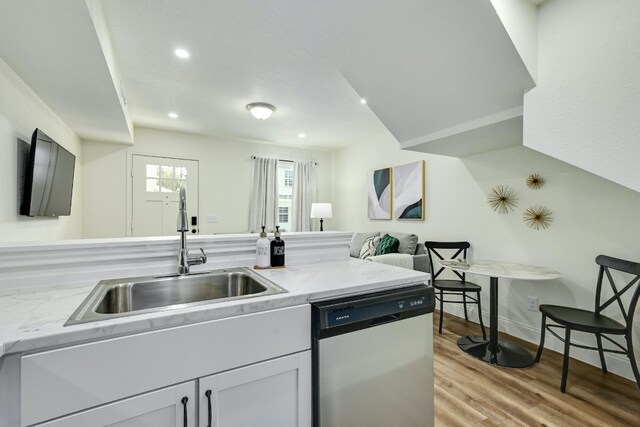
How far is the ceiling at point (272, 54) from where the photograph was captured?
1679 millimetres

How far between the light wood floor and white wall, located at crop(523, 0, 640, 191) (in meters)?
1.40

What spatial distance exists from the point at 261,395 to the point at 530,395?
6.28 ft

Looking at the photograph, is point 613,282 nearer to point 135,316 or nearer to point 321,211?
point 135,316

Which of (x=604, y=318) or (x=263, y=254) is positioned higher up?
(x=263, y=254)

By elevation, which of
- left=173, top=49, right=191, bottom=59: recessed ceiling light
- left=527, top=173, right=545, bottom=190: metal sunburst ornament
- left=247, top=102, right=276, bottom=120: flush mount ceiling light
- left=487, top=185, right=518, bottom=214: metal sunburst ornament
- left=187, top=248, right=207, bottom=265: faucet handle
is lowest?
left=187, top=248, right=207, bottom=265: faucet handle

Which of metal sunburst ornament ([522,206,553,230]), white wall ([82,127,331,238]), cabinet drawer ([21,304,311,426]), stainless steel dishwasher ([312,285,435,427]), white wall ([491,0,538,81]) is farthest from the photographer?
white wall ([82,127,331,238])

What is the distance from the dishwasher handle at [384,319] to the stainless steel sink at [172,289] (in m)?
0.43

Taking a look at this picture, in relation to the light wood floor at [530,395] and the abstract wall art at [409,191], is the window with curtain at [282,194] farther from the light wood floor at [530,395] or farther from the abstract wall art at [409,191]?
the light wood floor at [530,395]

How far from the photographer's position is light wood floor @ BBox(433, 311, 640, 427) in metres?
1.71

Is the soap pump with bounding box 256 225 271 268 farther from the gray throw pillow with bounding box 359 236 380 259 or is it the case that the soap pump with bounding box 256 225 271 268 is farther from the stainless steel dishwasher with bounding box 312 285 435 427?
the gray throw pillow with bounding box 359 236 380 259

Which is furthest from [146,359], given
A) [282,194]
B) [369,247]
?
[282,194]

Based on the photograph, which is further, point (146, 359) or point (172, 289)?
point (172, 289)

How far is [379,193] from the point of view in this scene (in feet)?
15.0

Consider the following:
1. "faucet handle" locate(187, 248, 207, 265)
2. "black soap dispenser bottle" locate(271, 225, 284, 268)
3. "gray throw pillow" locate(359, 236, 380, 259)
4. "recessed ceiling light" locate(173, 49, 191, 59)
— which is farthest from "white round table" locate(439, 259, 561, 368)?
"recessed ceiling light" locate(173, 49, 191, 59)
